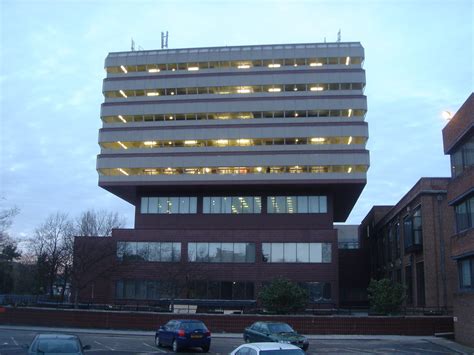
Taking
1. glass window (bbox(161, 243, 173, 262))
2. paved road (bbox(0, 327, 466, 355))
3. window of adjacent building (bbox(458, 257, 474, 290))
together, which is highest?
glass window (bbox(161, 243, 173, 262))

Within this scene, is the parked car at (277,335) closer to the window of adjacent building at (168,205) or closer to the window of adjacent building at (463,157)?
the window of adjacent building at (463,157)

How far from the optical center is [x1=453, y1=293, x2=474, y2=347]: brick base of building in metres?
30.3

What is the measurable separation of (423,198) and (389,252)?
19.7 metres

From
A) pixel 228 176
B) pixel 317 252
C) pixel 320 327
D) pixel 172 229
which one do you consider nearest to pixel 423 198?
pixel 320 327

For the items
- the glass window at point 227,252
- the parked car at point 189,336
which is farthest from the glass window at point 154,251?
the parked car at point 189,336

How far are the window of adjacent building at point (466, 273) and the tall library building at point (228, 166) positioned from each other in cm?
3295

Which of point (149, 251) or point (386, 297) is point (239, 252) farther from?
point (386, 297)

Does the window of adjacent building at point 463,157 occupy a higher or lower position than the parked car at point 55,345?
higher

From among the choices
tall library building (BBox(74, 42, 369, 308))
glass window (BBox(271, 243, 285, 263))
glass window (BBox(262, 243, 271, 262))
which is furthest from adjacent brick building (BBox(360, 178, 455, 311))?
glass window (BBox(262, 243, 271, 262))

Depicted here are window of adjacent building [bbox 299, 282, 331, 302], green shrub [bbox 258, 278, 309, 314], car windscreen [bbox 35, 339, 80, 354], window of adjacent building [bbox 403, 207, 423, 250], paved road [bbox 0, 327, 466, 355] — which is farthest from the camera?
window of adjacent building [bbox 299, 282, 331, 302]

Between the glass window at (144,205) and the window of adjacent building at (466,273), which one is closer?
the window of adjacent building at (466,273)

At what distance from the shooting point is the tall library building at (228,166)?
66.4 meters

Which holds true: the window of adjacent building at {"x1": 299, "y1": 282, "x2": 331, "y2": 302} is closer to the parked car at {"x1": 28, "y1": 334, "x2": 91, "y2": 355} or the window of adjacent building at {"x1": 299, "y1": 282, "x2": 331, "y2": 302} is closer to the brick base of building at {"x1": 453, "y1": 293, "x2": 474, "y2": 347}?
the brick base of building at {"x1": 453, "y1": 293, "x2": 474, "y2": 347}

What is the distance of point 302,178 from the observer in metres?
67.1
